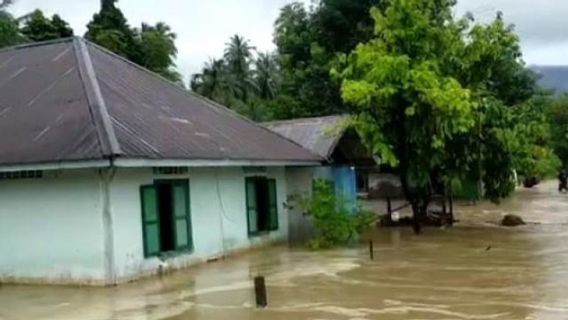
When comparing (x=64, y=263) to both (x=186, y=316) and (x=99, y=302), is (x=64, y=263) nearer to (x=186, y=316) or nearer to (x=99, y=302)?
(x=99, y=302)

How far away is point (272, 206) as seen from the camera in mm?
20031

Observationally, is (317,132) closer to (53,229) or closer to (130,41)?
(53,229)

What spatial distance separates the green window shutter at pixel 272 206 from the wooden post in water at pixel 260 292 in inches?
346

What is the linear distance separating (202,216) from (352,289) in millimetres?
5135

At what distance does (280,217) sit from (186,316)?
9949mm

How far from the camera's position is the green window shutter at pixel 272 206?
19.9 m

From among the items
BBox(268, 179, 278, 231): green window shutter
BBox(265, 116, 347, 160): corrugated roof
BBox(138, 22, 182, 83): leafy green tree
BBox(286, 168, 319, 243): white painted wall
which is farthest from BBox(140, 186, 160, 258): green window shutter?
BBox(138, 22, 182, 83): leafy green tree

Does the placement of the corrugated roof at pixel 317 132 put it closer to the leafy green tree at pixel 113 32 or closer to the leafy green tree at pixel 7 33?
the leafy green tree at pixel 7 33

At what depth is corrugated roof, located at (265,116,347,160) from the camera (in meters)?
22.5

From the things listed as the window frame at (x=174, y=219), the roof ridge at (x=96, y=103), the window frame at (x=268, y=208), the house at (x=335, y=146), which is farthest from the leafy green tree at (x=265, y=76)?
the window frame at (x=174, y=219)

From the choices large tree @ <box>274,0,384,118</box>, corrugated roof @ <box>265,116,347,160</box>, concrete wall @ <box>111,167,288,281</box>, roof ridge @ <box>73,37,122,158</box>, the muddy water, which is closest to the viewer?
the muddy water

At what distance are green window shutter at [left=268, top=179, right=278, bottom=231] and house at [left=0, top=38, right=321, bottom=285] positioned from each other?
1071mm

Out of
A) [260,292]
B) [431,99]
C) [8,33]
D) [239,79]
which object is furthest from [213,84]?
[260,292]

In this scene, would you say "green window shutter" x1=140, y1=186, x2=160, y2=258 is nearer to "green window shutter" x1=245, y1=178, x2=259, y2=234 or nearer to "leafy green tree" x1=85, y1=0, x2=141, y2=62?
"green window shutter" x1=245, y1=178, x2=259, y2=234
